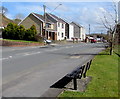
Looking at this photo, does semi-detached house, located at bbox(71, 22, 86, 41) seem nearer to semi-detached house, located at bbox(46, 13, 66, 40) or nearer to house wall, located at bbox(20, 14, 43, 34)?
semi-detached house, located at bbox(46, 13, 66, 40)

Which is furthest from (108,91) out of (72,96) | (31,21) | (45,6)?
(31,21)

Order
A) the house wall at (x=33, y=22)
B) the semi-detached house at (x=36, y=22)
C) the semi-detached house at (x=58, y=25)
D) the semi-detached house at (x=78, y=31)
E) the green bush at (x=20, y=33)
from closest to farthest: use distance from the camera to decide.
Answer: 1. the green bush at (x=20, y=33)
2. the semi-detached house at (x=36, y=22)
3. the house wall at (x=33, y=22)
4. the semi-detached house at (x=58, y=25)
5. the semi-detached house at (x=78, y=31)

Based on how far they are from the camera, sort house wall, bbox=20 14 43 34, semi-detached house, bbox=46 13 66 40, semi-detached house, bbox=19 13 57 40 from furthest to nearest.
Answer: semi-detached house, bbox=46 13 66 40 < house wall, bbox=20 14 43 34 < semi-detached house, bbox=19 13 57 40

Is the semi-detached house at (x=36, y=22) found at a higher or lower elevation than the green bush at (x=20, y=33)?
higher

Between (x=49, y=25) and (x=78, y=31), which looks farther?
(x=78, y=31)

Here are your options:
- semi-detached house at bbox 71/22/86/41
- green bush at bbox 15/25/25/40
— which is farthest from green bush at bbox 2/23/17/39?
semi-detached house at bbox 71/22/86/41

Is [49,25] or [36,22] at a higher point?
[36,22]

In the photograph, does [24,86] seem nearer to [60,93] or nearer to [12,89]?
[12,89]

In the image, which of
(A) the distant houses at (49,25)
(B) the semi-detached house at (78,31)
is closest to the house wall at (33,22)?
(A) the distant houses at (49,25)

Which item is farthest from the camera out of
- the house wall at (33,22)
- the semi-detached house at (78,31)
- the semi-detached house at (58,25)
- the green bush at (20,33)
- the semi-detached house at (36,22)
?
the semi-detached house at (78,31)

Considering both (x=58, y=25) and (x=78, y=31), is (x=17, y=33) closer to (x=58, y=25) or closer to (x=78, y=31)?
(x=58, y=25)

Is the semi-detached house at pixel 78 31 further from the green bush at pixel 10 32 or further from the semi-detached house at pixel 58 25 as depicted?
the green bush at pixel 10 32

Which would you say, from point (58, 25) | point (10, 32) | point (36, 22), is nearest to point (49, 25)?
point (58, 25)

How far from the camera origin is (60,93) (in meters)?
6.66
